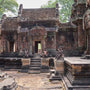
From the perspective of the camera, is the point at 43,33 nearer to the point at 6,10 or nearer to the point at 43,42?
the point at 43,42

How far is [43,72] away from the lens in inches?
433

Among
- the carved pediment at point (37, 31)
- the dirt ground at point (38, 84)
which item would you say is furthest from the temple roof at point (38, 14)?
the dirt ground at point (38, 84)

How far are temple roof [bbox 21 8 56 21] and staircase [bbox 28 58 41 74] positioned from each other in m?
5.81

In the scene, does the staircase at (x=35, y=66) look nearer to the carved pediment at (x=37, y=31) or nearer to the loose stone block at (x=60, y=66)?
the loose stone block at (x=60, y=66)

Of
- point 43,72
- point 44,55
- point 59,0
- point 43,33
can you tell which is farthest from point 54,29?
point 59,0

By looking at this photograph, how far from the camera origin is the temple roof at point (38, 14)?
53.0 feet

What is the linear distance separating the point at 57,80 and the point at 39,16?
36.6 ft

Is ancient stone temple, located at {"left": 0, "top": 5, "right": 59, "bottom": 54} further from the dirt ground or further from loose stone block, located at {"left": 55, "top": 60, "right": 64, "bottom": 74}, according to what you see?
the dirt ground

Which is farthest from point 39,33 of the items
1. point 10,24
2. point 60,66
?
point 60,66

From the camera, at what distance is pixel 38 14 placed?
17453 mm

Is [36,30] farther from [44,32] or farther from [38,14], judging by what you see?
[38,14]

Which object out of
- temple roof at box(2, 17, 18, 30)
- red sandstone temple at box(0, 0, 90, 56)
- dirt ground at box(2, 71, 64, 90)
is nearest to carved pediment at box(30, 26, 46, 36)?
red sandstone temple at box(0, 0, 90, 56)

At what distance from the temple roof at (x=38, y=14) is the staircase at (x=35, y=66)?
5809 millimetres

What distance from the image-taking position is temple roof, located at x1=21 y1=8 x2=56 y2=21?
53.0 feet
